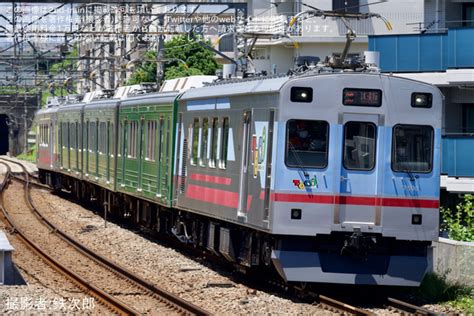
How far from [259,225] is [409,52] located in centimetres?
974

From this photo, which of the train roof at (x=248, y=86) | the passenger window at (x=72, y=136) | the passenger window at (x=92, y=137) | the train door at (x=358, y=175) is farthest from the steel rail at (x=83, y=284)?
the passenger window at (x=72, y=136)

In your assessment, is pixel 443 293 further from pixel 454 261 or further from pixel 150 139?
pixel 150 139

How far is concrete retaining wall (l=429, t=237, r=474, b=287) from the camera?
13453 mm

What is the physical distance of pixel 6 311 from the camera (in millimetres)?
12133

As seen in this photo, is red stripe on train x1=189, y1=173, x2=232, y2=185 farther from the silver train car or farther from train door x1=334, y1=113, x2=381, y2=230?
train door x1=334, y1=113, x2=381, y2=230

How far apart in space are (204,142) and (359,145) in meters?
3.89

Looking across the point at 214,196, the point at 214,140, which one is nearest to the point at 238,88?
the point at 214,140

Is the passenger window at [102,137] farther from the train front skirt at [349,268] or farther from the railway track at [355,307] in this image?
the railway track at [355,307]

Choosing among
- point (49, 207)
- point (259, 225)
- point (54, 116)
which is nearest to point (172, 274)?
point (259, 225)

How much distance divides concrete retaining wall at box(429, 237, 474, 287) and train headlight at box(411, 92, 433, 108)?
1690 millimetres

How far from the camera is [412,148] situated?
43.4 ft

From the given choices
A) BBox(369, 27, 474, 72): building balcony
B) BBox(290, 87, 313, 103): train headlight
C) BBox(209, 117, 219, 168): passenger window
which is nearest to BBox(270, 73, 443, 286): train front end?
BBox(290, 87, 313, 103): train headlight

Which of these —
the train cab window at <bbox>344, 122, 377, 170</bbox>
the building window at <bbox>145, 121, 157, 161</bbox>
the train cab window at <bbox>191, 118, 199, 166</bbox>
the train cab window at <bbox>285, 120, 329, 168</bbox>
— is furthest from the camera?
the building window at <bbox>145, 121, 157, 161</bbox>

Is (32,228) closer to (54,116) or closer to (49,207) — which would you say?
(49,207)
